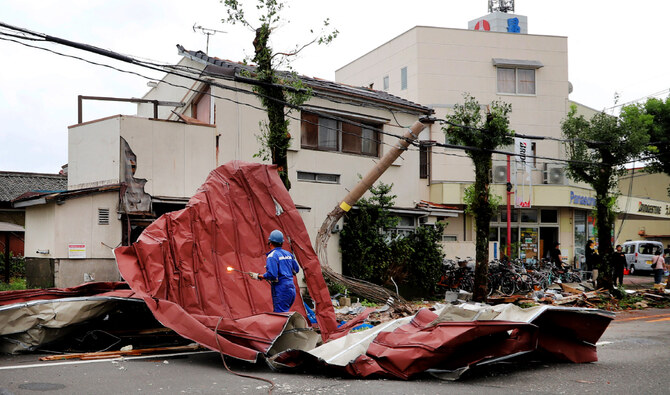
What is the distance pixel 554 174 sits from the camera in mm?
30188

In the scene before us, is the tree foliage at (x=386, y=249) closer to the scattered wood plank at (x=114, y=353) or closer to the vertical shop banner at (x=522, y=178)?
the scattered wood plank at (x=114, y=353)

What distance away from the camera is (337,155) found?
19.5m

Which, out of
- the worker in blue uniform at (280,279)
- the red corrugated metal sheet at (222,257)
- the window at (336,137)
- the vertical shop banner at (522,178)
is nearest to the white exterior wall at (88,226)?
the red corrugated metal sheet at (222,257)

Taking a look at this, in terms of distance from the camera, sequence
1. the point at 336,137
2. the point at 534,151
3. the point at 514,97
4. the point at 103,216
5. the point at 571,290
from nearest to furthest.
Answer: the point at 103,216
the point at 336,137
the point at 571,290
the point at 534,151
the point at 514,97

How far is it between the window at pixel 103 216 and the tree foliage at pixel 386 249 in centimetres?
699

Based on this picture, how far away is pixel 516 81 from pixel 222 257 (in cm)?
2535

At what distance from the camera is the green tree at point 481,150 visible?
17078 mm

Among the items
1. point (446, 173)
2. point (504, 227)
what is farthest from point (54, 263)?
point (504, 227)

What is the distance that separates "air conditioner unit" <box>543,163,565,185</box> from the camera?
30.1 m

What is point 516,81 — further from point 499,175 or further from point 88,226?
point 88,226

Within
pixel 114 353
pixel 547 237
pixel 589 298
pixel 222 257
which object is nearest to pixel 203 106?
pixel 222 257

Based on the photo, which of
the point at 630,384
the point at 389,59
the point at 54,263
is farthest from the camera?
the point at 389,59

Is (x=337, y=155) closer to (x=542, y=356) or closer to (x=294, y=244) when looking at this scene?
(x=294, y=244)

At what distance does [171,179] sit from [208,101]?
10.2 ft
